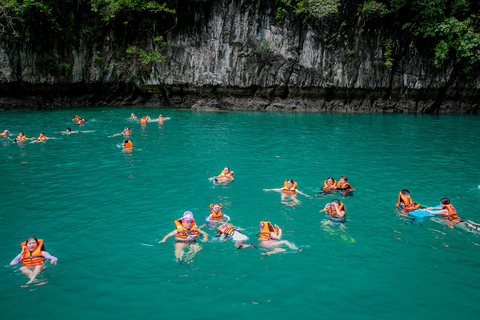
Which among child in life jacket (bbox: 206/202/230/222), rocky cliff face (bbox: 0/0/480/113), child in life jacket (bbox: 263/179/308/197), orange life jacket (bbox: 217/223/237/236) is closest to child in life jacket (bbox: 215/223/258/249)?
orange life jacket (bbox: 217/223/237/236)

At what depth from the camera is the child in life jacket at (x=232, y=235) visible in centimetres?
898

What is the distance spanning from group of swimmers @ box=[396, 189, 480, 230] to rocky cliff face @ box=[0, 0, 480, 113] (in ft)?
113

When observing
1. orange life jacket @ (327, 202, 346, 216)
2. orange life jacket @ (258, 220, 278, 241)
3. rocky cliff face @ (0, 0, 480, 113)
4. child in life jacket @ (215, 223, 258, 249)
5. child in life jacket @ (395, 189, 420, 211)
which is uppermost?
rocky cliff face @ (0, 0, 480, 113)

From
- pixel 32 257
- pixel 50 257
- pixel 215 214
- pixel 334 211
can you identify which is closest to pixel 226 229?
pixel 215 214

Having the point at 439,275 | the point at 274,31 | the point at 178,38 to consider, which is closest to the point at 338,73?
the point at 274,31

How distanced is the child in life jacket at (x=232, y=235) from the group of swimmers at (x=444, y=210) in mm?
6250

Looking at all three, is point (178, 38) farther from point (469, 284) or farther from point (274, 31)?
point (469, 284)

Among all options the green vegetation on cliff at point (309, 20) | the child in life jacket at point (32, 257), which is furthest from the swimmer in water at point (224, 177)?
the green vegetation on cliff at point (309, 20)

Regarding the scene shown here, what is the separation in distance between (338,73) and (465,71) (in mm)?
16328

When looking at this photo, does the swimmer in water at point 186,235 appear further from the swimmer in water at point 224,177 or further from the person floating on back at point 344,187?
A: the person floating on back at point 344,187

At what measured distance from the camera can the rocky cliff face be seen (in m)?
41.2

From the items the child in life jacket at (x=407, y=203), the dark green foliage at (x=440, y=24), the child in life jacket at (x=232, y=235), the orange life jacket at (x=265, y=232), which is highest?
the dark green foliage at (x=440, y=24)

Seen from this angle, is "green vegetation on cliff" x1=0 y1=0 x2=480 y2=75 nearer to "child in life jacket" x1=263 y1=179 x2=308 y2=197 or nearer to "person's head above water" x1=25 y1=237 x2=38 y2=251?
"child in life jacket" x1=263 y1=179 x2=308 y2=197

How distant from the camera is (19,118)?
101ft
